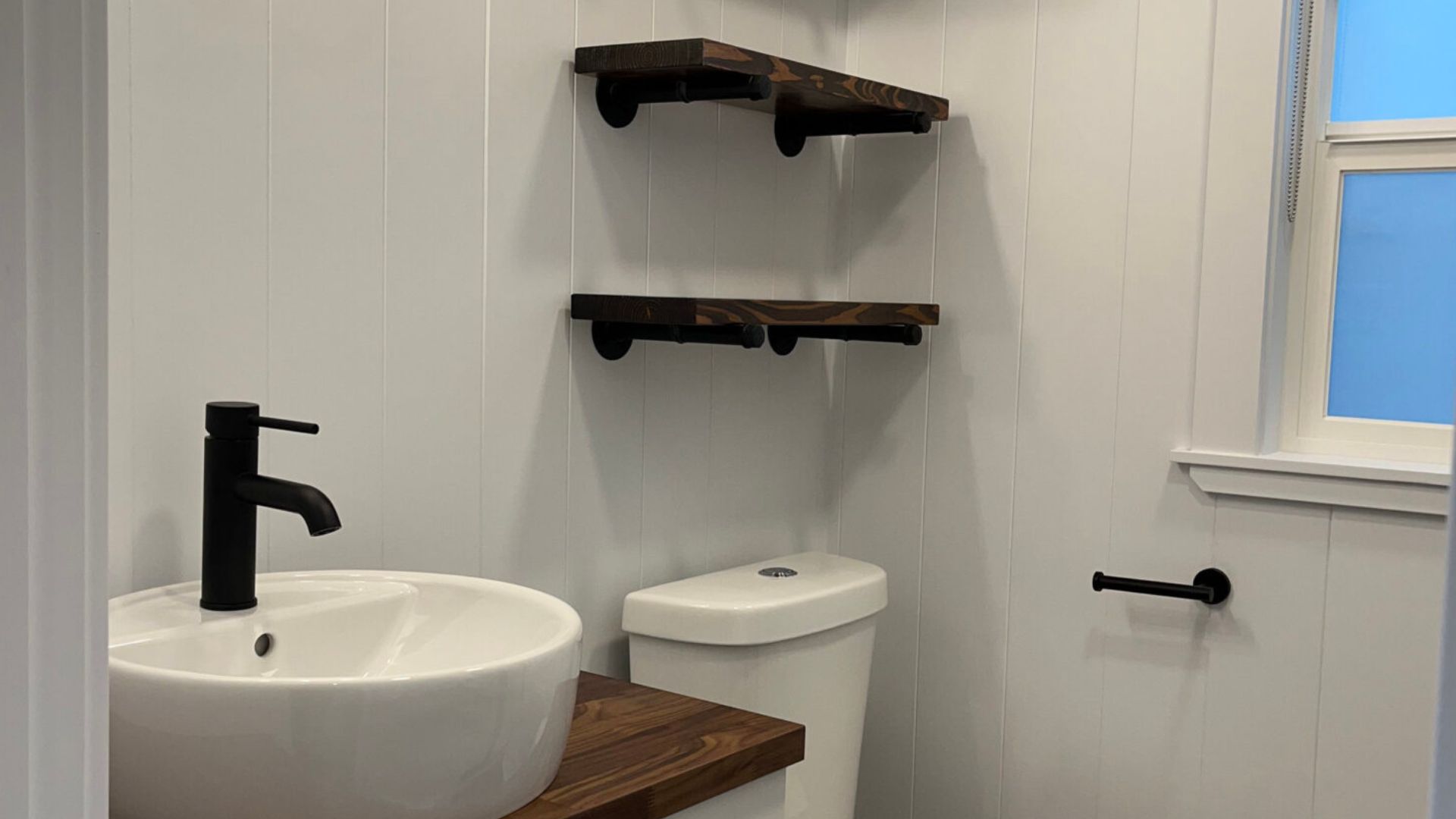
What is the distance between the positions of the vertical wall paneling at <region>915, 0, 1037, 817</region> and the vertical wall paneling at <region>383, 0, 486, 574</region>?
0.82 meters

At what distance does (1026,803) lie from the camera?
203cm

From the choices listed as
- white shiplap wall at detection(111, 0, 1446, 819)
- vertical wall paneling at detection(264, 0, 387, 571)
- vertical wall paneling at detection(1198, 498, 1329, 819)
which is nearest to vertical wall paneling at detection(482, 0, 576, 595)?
white shiplap wall at detection(111, 0, 1446, 819)

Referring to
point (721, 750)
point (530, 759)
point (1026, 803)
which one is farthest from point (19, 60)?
point (1026, 803)

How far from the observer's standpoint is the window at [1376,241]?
Answer: 1766mm

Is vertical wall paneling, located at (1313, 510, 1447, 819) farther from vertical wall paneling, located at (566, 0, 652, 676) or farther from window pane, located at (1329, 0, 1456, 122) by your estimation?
vertical wall paneling, located at (566, 0, 652, 676)

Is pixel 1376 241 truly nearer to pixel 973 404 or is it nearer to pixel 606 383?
pixel 973 404

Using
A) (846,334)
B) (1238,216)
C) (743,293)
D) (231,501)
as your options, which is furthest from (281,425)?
(1238,216)

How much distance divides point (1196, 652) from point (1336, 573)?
224 mm

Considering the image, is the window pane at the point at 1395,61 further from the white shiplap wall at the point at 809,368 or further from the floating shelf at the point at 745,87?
the floating shelf at the point at 745,87

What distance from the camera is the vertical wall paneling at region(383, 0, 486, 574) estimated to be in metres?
1.48

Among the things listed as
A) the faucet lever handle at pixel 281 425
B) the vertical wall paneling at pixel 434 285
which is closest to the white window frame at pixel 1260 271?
the vertical wall paneling at pixel 434 285

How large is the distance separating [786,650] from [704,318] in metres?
0.47

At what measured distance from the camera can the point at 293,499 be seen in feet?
3.74

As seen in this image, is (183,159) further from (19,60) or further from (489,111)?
(19,60)
